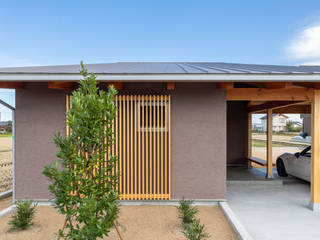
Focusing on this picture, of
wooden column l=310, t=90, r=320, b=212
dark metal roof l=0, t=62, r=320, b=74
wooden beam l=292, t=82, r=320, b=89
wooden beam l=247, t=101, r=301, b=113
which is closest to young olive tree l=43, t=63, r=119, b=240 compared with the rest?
dark metal roof l=0, t=62, r=320, b=74

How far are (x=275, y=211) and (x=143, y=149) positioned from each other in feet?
9.69

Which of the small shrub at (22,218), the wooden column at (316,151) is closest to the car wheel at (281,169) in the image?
the wooden column at (316,151)

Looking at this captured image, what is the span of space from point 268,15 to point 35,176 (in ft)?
140

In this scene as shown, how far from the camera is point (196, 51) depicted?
57.5 metres

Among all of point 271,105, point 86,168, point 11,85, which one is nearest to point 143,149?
point 86,168

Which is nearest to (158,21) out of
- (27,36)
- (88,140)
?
(27,36)

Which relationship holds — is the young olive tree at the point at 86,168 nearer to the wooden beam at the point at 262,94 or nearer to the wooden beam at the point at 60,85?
the wooden beam at the point at 60,85

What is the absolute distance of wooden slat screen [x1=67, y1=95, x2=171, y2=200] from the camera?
4891 millimetres

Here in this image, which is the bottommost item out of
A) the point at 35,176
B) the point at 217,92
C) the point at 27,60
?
the point at 35,176

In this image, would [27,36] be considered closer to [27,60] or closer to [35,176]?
[27,60]

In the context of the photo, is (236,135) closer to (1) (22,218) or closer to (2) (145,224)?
(2) (145,224)

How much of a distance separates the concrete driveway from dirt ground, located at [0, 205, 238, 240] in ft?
1.64

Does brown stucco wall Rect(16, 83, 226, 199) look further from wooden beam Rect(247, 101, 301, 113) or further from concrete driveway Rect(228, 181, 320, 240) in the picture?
wooden beam Rect(247, 101, 301, 113)

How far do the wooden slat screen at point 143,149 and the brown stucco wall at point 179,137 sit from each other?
190 mm
